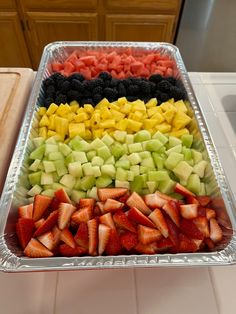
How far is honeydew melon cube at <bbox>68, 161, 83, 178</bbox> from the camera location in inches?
28.3

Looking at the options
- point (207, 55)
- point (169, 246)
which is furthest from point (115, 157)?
point (207, 55)

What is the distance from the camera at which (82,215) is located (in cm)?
62

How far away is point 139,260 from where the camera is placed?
567 mm

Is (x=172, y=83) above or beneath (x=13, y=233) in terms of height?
above

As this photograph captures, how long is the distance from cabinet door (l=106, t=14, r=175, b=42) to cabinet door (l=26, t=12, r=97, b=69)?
12cm

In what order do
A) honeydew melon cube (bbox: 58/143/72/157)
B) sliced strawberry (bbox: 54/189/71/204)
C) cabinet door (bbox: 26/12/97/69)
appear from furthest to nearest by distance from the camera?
cabinet door (bbox: 26/12/97/69), honeydew melon cube (bbox: 58/143/72/157), sliced strawberry (bbox: 54/189/71/204)

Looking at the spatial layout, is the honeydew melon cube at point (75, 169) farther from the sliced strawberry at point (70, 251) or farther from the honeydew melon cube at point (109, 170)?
the sliced strawberry at point (70, 251)

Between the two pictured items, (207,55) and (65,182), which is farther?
(207,55)

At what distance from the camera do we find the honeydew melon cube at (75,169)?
2.36 ft

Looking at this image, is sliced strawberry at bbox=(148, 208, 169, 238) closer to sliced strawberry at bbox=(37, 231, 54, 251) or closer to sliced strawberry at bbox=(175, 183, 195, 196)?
sliced strawberry at bbox=(175, 183, 195, 196)

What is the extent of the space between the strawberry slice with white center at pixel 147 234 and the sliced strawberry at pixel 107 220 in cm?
6

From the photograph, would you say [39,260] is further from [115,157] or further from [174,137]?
[174,137]

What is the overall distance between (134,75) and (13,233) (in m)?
0.71

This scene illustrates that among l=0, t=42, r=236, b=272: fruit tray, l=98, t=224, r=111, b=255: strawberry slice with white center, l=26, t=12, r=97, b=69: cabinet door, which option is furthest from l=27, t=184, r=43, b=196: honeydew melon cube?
l=26, t=12, r=97, b=69: cabinet door
